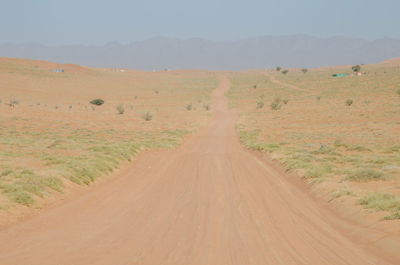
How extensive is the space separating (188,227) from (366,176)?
7770 mm

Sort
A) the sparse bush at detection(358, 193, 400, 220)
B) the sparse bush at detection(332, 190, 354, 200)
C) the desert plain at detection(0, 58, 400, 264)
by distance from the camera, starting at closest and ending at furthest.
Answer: the desert plain at detection(0, 58, 400, 264), the sparse bush at detection(358, 193, 400, 220), the sparse bush at detection(332, 190, 354, 200)

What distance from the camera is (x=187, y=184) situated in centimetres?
1481

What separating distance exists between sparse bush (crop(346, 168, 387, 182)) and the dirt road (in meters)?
2.01

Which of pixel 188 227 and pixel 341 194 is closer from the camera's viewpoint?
pixel 188 227

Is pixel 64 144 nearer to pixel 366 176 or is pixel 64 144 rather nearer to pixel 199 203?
pixel 199 203

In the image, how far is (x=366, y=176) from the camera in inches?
585

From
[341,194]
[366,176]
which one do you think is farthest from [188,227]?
[366,176]

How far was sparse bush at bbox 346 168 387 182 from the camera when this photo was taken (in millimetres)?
14812

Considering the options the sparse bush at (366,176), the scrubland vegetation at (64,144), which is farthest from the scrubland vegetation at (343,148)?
the scrubland vegetation at (64,144)

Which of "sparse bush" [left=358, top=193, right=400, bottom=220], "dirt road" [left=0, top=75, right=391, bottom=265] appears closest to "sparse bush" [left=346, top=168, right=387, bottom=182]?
"dirt road" [left=0, top=75, right=391, bottom=265]

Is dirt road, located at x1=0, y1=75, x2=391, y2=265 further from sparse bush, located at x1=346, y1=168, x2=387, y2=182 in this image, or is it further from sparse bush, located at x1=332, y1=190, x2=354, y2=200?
sparse bush, located at x1=346, y1=168, x2=387, y2=182

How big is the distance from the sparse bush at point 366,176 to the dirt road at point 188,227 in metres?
2.01

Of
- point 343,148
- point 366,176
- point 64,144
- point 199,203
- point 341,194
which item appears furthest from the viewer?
point 343,148

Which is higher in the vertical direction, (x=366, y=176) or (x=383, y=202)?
(x=383, y=202)
